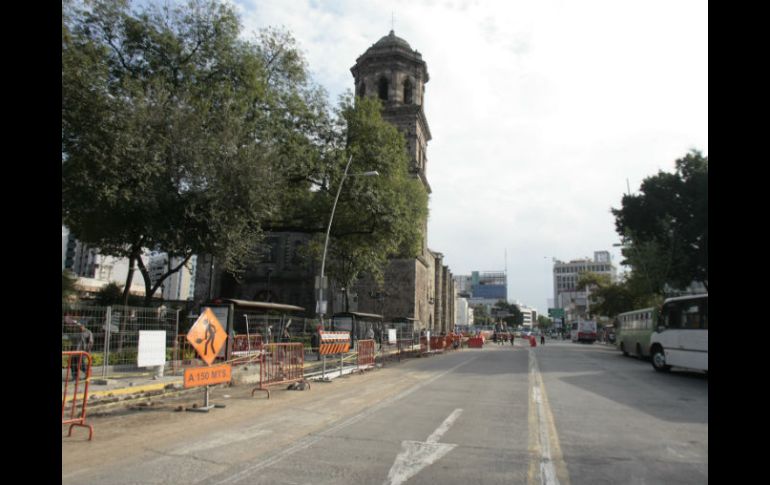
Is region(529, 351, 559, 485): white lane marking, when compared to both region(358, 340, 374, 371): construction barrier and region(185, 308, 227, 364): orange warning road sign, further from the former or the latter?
region(358, 340, 374, 371): construction barrier

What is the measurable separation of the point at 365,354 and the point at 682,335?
10.5 meters

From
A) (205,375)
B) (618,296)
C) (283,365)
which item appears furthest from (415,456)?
(618,296)

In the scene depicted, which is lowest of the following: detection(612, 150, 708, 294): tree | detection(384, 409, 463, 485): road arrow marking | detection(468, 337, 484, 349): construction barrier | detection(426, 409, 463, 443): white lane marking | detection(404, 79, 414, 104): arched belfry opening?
detection(468, 337, 484, 349): construction barrier

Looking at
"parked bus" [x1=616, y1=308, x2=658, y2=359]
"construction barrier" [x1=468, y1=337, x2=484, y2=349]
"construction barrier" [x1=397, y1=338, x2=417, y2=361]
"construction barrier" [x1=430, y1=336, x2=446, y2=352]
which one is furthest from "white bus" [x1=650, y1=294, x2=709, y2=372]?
"construction barrier" [x1=468, y1=337, x2=484, y2=349]

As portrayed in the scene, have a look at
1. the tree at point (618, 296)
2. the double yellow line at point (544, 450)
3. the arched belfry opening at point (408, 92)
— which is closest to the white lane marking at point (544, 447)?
the double yellow line at point (544, 450)

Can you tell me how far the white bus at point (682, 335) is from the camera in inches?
586

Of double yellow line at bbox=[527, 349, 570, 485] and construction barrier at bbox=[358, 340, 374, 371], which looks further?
construction barrier at bbox=[358, 340, 374, 371]

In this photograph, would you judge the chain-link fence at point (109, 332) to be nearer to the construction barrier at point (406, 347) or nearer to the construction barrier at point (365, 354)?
the construction barrier at point (365, 354)

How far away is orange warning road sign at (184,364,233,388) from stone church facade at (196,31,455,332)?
33632 millimetres

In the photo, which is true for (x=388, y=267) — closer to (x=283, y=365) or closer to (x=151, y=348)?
(x=283, y=365)

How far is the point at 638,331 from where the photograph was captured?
83.7ft

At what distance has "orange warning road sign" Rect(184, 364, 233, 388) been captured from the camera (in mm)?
8930

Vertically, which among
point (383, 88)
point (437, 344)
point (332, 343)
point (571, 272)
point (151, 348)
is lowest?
point (437, 344)

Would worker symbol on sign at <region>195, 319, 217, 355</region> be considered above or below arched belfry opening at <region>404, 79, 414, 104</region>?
below
